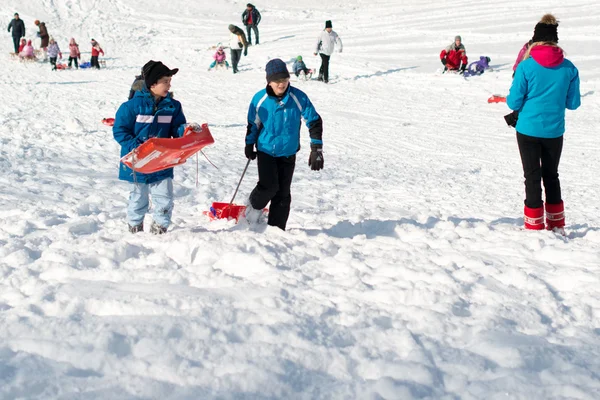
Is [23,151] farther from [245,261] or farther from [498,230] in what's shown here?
[498,230]

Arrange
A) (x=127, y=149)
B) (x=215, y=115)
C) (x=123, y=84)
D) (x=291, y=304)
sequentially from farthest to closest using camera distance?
(x=123, y=84) < (x=215, y=115) < (x=127, y=149) < (x=291, y=304)

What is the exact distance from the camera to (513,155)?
9461 millimetres

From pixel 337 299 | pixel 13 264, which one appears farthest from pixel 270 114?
pixel 13 264

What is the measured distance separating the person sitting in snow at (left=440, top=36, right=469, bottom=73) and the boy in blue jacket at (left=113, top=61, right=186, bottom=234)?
558 inches

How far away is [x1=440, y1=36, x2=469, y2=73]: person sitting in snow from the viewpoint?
675 inches

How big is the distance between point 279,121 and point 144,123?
3.47 ft

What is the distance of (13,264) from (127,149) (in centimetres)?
115

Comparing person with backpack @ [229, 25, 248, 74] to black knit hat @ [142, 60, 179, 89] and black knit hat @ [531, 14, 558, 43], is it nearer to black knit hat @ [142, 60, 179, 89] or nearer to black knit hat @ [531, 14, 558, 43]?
black knit hat @ [142, 60, 179, 89]

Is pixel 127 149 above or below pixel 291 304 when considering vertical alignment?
above

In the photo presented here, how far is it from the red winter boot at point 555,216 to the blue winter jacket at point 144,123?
10.6 ft

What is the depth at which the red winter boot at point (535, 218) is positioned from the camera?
493cm

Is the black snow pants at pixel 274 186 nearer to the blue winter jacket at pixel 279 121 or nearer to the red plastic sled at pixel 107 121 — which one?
the blue winter jacket at pixel 279 121

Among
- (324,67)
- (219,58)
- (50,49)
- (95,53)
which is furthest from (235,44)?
(50,49)

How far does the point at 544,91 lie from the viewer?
4578 millimetres
